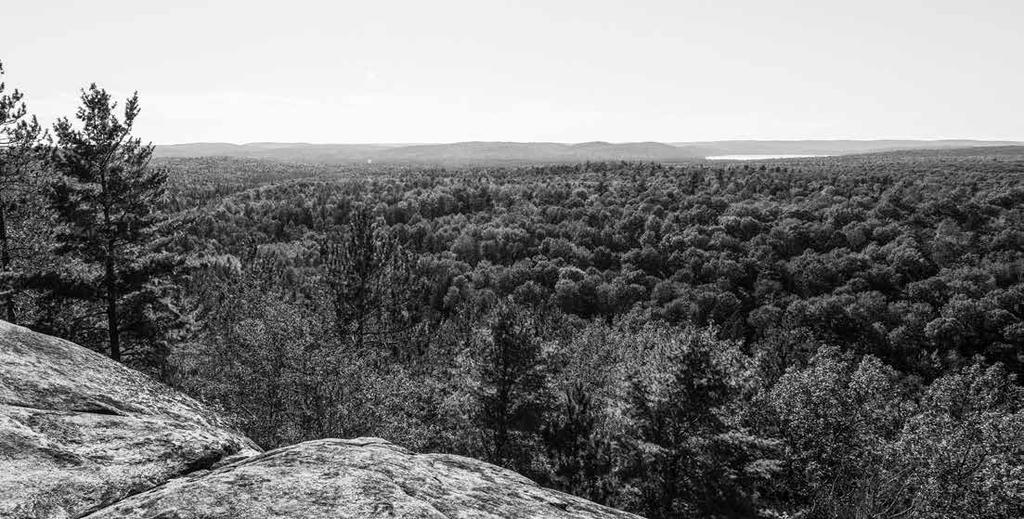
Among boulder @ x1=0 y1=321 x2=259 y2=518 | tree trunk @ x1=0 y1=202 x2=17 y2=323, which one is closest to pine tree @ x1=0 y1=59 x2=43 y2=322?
tree trunk @ x1=0 y1=202 x2=17 y2=323

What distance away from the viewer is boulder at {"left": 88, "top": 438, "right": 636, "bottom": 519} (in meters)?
4.79

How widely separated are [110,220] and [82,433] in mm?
15656

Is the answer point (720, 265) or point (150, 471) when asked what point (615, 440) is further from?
point (720, 265)

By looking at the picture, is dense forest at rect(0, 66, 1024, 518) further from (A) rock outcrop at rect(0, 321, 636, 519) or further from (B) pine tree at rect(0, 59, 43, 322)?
(A) rock outcrop at rect(0, 321, 636, 519)

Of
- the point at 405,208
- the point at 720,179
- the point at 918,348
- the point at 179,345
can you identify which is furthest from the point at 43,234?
the point at 720,179

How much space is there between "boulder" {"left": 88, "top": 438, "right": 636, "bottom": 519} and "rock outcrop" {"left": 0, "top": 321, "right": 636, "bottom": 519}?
1 centimetres

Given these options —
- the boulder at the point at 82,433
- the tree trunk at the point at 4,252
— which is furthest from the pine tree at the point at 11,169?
the boulder at the point at 82,433

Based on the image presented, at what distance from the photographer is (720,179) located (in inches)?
5030

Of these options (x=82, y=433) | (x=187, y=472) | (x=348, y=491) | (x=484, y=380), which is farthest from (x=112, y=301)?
(x=348, y=491)

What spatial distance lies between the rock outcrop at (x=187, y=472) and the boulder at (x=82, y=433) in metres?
0.02

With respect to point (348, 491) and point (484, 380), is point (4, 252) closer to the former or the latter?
point (484, 380)

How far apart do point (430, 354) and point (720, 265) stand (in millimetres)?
57049

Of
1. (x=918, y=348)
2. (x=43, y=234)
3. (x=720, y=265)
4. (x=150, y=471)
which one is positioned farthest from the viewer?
(x=720, y=265)

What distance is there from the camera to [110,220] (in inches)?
758
